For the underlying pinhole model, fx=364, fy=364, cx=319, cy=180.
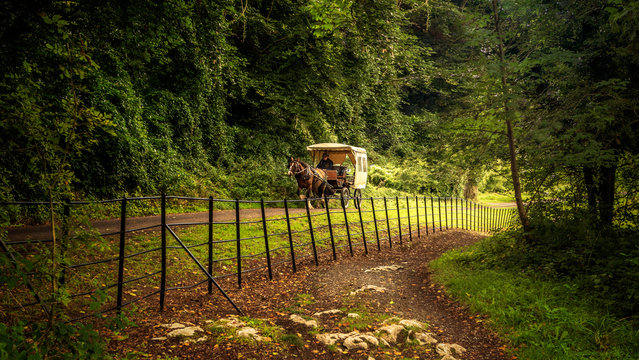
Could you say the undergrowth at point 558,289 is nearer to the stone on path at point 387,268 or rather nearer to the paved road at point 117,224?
the stone on path at point 387,268

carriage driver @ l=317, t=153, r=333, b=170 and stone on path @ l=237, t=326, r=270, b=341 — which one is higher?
carriage driver @ l=317, t=153, r=333, b=170

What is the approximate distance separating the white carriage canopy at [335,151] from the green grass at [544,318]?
9.86 m

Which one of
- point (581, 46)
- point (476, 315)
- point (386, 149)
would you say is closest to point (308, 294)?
point (476, 315)

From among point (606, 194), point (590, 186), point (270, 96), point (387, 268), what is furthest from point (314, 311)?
point (270, 96)

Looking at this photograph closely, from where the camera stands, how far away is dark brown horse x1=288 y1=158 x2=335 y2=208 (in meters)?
14.3

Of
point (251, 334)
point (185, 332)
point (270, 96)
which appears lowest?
point (251, 334)

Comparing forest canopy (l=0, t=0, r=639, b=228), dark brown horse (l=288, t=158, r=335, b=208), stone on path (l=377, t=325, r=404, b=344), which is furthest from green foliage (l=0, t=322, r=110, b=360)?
dark brown horse (l=288, t=158, r=335, b=208)

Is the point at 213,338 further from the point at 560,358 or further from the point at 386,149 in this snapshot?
the point at 386,149

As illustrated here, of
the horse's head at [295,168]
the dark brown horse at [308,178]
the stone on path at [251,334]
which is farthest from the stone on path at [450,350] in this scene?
the horse's head at [295,168]

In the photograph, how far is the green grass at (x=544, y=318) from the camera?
443 centimetres

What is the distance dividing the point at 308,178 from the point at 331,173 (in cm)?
234

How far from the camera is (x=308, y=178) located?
14500 millimetres

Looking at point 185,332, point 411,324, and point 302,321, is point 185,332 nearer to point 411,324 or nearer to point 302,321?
point 302,321

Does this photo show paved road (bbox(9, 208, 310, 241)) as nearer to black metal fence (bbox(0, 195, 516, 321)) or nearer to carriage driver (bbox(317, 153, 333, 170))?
black metal fence (bbox(0, 195, 516, 321))
